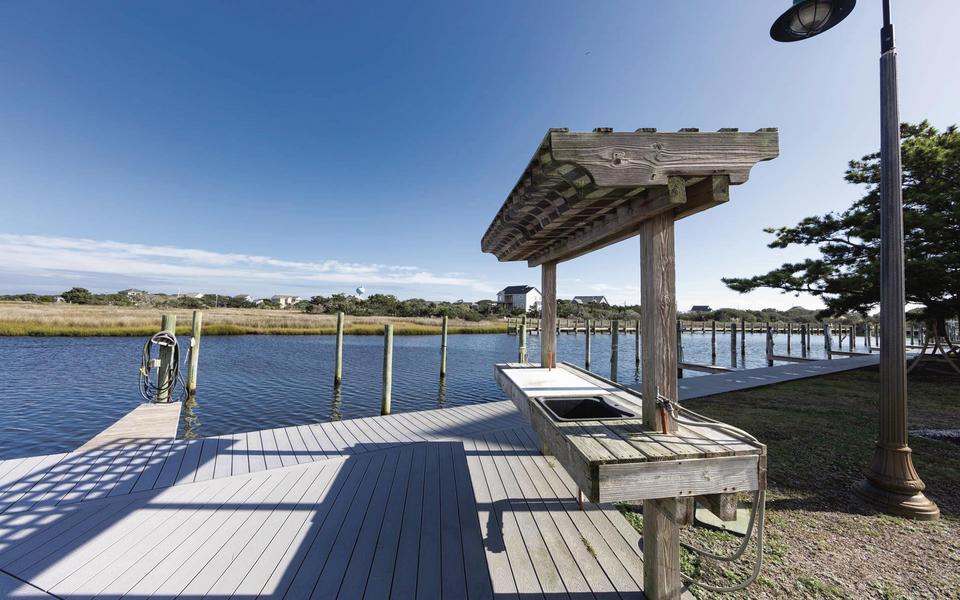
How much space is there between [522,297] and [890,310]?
70.5m

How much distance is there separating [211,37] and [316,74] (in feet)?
13.3

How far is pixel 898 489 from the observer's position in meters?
3.50

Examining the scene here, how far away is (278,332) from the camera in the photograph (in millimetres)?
30812

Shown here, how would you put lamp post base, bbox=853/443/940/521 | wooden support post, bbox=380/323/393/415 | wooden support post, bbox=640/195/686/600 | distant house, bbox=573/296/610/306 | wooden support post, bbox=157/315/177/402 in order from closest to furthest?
wooden support post, bbox=640/195/686/600 < lamp post base, bbox=853/443/940/521 < wooden support post, bbox=157/315/177/402 < wooden support post, bbox=380/323/393/415 < distant house, bbox=573/296/610/306

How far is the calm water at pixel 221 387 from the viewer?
28.1 feet

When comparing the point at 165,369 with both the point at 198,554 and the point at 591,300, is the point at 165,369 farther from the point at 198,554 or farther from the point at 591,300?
the point at 591,300

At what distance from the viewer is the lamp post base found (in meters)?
3.42

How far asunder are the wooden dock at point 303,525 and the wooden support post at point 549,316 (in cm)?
144

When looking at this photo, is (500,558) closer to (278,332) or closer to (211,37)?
(211,37)

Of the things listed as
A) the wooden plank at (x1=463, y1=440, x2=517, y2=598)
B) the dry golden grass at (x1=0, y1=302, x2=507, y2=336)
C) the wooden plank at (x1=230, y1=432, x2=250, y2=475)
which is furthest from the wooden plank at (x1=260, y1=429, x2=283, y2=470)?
the dry golden grass at (x1=0, y1=302, x2=507, y2=336)

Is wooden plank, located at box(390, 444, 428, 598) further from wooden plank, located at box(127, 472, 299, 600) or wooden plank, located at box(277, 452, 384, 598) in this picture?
wooden plank, located at box(127, 472, 299, 600)

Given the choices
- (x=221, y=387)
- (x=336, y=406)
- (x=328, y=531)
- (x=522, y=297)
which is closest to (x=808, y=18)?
(x=328, y=531)

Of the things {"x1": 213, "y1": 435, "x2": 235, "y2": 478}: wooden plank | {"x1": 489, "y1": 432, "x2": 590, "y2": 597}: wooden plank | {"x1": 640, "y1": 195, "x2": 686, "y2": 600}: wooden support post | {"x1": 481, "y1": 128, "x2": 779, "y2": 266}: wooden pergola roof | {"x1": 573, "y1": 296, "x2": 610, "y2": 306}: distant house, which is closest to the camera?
{"x1": 481, "y1": 128, "x2": 779, "y2": 266}: wooden pergola roof

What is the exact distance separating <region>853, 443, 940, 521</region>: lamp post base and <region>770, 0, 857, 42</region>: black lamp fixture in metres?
4.22
